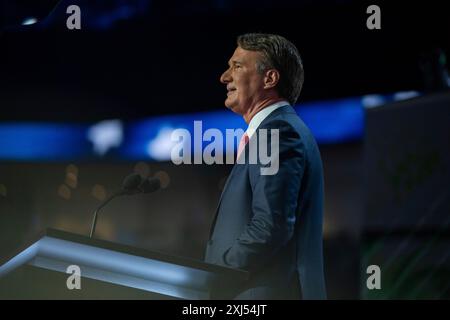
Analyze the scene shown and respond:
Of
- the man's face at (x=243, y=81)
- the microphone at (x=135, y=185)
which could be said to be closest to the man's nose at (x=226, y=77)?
the man's face at (x=243, y=81)

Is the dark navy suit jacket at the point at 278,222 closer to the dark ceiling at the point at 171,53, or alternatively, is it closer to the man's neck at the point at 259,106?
the man's neck at the point at 259,106

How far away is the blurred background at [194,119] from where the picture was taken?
279 centimetres

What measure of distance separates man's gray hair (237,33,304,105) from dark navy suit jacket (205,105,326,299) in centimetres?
14

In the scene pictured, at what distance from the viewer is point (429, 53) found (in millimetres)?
3002

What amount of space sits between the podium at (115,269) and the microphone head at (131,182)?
0.31 m

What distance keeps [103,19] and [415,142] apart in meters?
1.48

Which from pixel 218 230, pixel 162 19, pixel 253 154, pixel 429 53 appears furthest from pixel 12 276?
pixel 429 53

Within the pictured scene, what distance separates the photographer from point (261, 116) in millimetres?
2482

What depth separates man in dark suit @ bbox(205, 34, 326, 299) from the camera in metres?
2.10

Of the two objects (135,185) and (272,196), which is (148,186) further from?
(272,196)

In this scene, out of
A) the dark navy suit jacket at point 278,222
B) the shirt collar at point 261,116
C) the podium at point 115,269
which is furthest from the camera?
the shirt collar at point 261,116

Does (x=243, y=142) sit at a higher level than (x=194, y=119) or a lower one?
lower

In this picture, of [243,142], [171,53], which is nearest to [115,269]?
[243,142]

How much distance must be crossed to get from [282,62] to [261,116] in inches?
9.5
